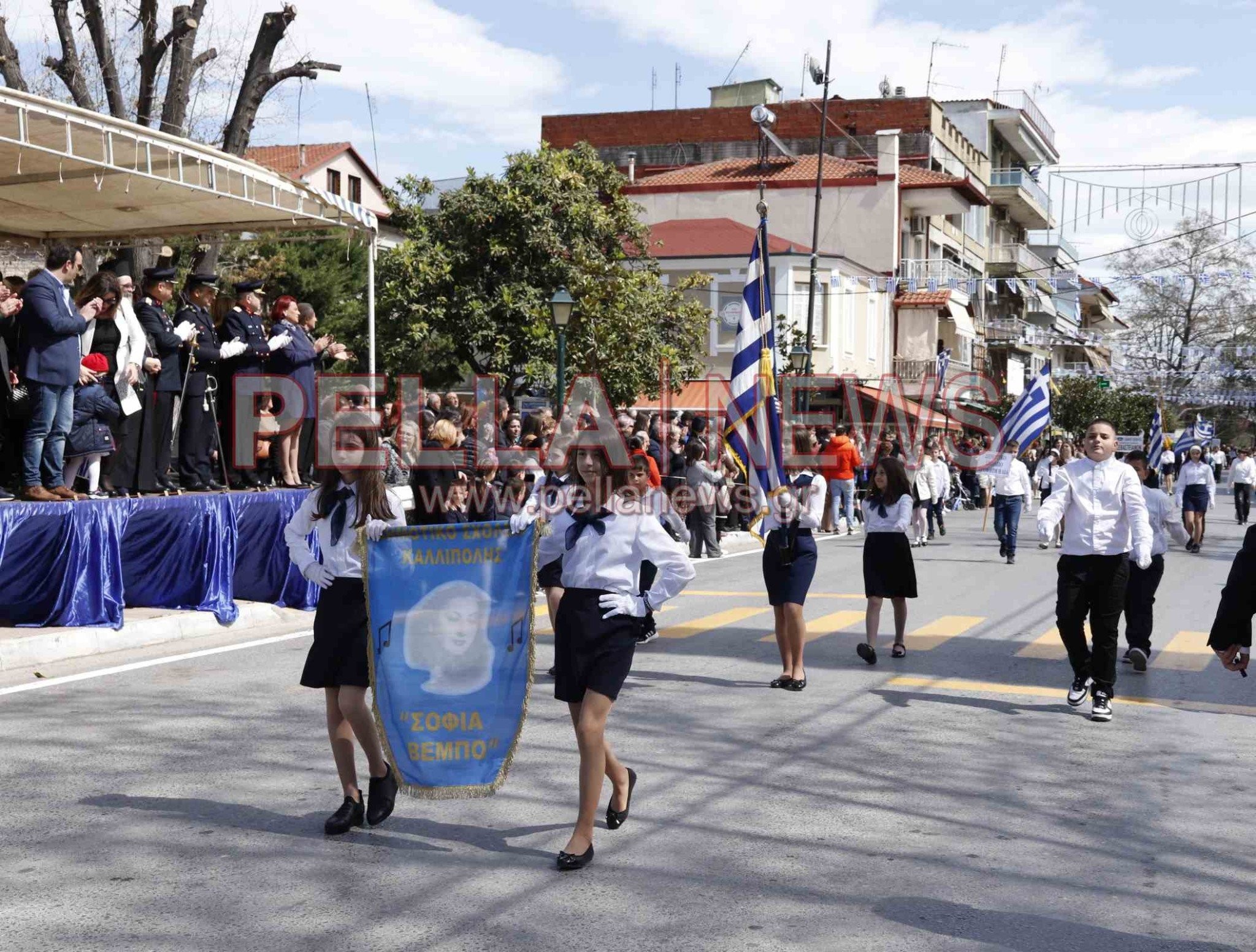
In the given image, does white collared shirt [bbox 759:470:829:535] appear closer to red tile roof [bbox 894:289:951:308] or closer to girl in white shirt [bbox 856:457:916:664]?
girl in white shirt [bbox 856:457:916:664]

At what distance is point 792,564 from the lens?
9.87 meters

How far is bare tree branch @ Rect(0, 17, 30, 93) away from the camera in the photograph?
23.7 m

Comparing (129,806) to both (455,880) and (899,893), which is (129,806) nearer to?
(455,880)

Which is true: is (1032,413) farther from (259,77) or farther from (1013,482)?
(259,77)

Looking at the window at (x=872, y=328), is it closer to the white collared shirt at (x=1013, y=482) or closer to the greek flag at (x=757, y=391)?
the white collared shirt at (x=1013, y=482)

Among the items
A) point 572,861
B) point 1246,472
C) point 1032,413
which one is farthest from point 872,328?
point 572,861

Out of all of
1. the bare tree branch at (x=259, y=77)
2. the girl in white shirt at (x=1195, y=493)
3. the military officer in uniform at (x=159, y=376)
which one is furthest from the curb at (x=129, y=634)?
the girl in white shirt at (x=1195, y=493)

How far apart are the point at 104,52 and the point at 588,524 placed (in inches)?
873

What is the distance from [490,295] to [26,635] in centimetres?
2504

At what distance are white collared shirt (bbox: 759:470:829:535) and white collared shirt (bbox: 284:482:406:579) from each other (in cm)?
435

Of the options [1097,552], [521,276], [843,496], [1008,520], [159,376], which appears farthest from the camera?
[521,276]

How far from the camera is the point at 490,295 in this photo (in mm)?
34719

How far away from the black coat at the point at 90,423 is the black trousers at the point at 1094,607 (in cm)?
776

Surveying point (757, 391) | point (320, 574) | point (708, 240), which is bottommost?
point (320, 574)
